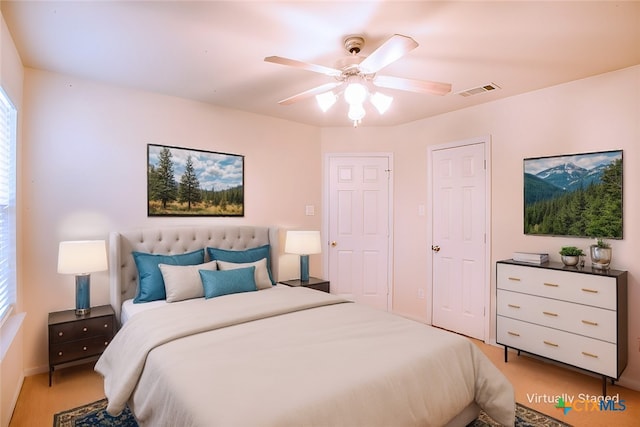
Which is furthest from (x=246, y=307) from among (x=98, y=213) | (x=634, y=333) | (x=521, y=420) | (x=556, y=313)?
(x=634, y=333)

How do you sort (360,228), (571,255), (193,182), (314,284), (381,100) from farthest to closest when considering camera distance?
(360,228) → (314,284) → (193,182) → (571,255) → (381,100)

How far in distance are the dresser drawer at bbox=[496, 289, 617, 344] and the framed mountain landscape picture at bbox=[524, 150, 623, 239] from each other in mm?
651

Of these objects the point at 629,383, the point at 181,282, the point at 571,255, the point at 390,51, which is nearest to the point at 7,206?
the point at 181,282

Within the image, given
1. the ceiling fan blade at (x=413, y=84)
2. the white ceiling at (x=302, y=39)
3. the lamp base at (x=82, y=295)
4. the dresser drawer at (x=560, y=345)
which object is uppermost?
the white ceiling at (x=302, y=39)

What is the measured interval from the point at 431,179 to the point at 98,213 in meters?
3.50

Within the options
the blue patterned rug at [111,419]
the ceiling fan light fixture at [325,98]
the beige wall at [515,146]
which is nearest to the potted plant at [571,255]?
the beige wall at [515,146]

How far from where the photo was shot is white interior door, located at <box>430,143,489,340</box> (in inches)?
147

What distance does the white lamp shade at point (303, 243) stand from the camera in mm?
3861

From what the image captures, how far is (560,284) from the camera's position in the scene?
283 centimetres

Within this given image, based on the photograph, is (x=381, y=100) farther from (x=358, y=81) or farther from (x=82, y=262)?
(x=82, y=262)

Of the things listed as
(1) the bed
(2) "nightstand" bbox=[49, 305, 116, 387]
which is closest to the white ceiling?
(1) the bed

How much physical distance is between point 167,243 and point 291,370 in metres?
2.18

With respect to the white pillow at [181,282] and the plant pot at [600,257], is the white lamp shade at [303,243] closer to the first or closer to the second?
the white pillow at [181,282]

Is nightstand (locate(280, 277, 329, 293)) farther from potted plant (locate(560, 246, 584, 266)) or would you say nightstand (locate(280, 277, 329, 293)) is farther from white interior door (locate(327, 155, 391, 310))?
A: potted plant (locate(560, 246, 584, 266))
